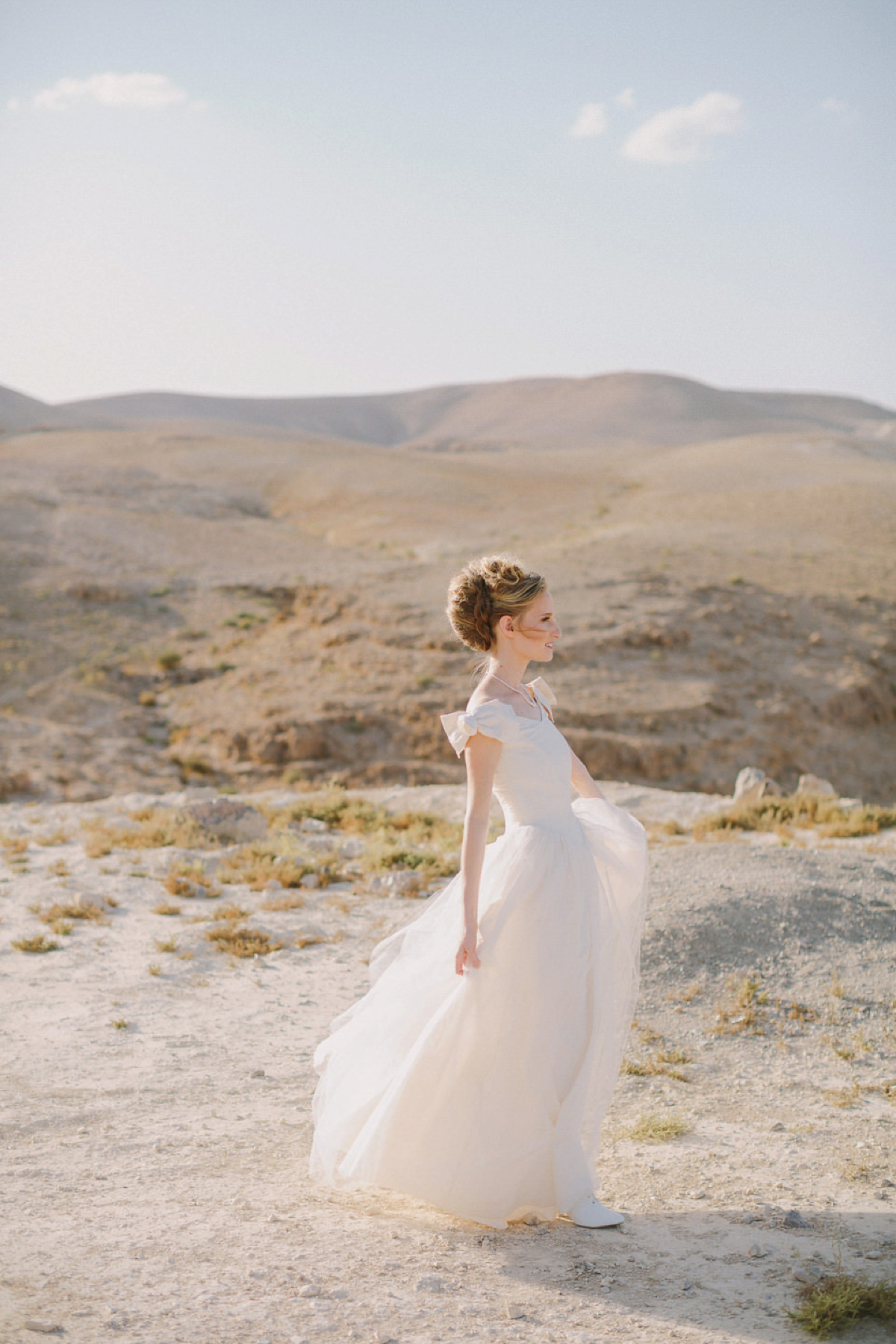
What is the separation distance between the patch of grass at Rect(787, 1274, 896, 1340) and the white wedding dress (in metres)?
0.75

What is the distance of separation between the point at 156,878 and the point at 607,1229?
582 cm

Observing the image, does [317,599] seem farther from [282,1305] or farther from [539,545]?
[282,1305]

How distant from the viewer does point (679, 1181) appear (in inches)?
157

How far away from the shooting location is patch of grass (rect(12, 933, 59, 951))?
687 centimetres

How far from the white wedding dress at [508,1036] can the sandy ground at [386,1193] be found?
0.23 m

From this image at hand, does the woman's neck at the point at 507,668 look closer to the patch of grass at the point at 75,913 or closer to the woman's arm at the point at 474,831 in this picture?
the woman's arm at the point at 474,831

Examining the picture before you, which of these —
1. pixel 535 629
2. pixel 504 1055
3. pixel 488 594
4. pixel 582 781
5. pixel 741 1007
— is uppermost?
pixel 488 594

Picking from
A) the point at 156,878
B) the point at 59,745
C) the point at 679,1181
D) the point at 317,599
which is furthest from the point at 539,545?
the point at 679,1181

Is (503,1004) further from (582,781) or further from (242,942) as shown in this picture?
(242,942)

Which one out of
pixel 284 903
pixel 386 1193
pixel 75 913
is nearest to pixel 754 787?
pixel 284 903

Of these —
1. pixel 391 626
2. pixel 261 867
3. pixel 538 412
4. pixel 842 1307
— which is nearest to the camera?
pixel 842 1307

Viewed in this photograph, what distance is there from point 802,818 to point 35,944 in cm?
672

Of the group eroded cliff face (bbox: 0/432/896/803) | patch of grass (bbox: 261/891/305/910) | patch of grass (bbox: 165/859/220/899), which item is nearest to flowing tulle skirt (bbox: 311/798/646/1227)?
patch of grass (bbox: 261/891/305/910)

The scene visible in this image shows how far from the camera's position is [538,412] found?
148 metres
